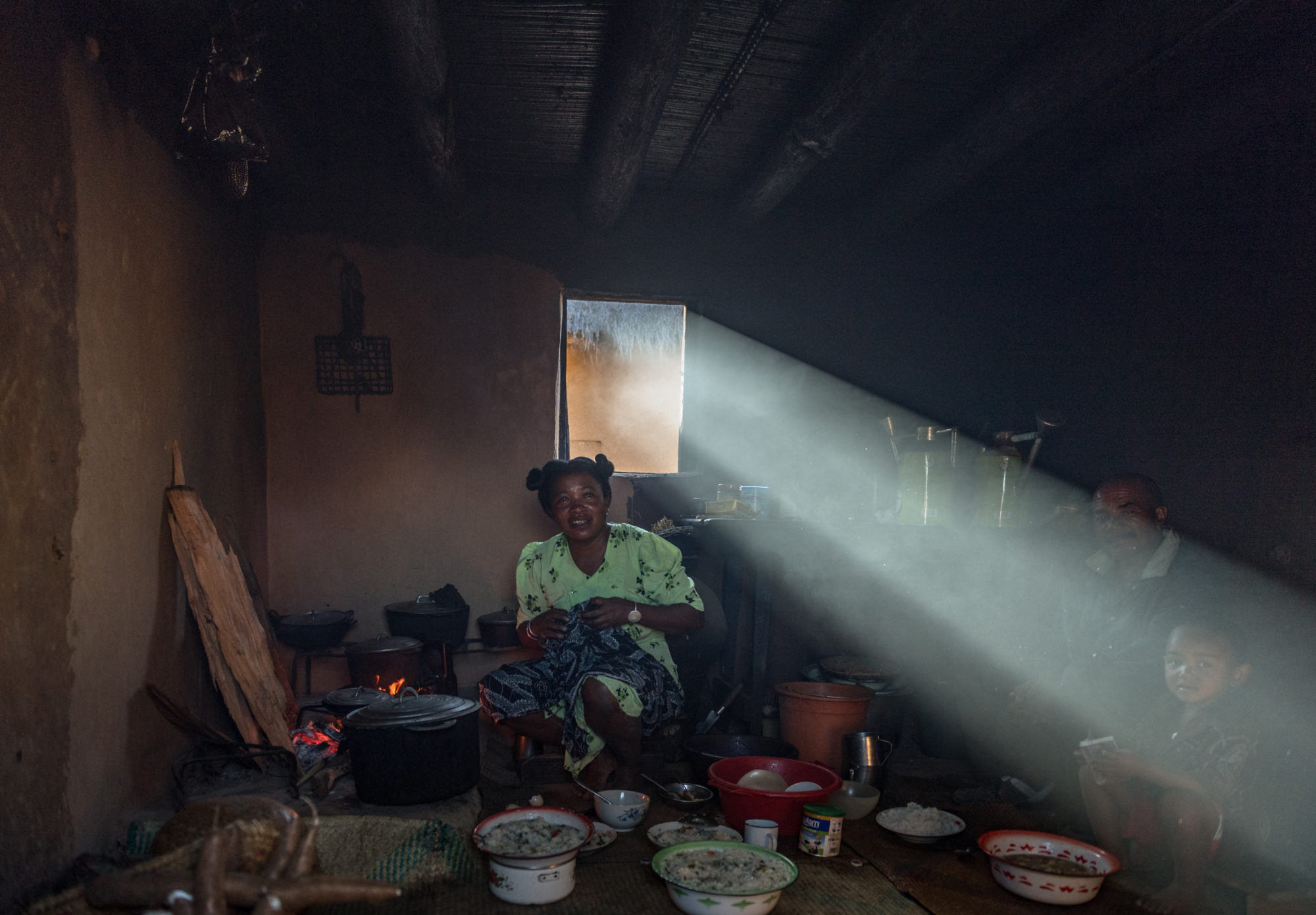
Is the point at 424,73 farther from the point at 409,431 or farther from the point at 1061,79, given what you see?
the point at 1061,79

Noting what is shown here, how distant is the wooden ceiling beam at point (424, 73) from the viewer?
303 centimetres

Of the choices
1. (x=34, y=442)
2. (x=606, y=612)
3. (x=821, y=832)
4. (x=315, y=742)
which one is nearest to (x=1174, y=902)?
(x=821, y=832)

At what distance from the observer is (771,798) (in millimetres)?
2773

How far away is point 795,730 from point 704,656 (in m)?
0.70

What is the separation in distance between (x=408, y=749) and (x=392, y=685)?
1.43 metres

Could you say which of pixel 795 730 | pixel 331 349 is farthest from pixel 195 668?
pixel 795 730

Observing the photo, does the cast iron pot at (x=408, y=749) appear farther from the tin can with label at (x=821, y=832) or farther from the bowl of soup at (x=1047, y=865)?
the bowl of soup at (x=1047, y=865)

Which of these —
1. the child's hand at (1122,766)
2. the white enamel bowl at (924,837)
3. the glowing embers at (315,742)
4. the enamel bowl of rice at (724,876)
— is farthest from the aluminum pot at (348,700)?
the child's hand at (1122,766)

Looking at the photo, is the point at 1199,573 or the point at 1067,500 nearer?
the point at 1199,573

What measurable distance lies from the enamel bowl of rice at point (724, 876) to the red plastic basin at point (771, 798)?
0.29m

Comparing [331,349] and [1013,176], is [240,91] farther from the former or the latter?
[1013,176]

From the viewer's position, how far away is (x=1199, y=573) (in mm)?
3451

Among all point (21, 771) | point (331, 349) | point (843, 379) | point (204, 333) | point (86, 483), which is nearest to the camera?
point (21, 771)

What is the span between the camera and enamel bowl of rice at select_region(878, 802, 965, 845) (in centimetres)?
287
